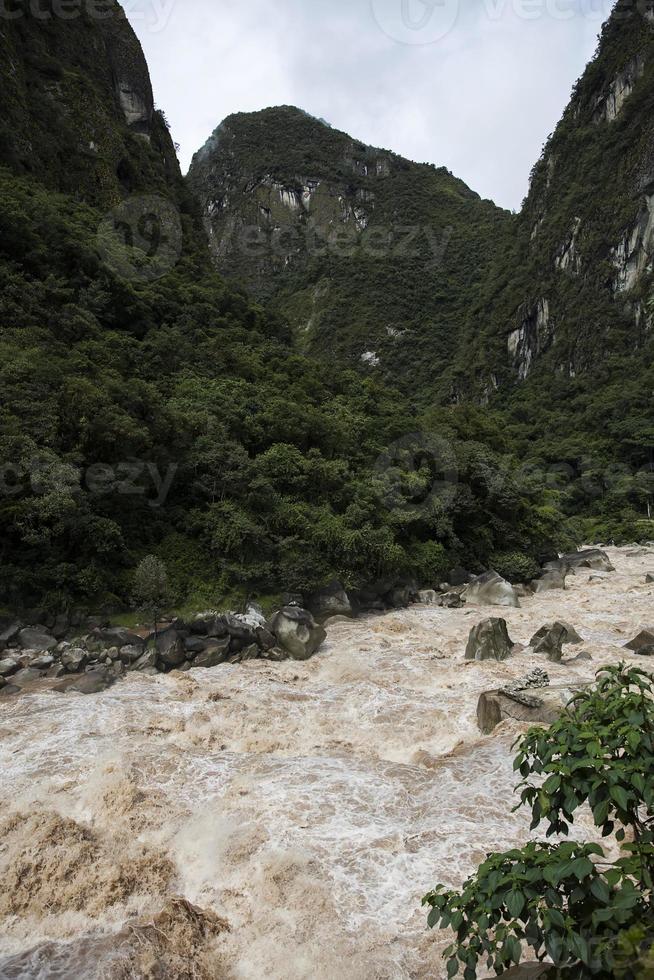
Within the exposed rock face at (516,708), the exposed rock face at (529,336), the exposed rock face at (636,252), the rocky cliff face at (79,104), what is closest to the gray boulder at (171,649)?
the exposed rock face at (516,708)

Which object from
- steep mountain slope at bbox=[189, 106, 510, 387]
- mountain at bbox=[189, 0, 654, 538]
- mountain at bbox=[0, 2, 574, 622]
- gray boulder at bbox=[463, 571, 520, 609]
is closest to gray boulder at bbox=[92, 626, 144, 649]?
mountain at bbox=[0, 2, 574, 622]

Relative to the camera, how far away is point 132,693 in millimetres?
11367

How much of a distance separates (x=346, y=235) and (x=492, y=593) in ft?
398

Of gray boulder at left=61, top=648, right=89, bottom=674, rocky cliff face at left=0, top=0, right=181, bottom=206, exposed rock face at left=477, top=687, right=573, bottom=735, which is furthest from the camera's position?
rocky cliff face at left=0, top=0, right=181, bottom=206

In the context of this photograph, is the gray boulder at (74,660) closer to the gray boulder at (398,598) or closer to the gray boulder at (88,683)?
the gray boulder at (88,683)

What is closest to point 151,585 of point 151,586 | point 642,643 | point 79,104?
point 151,586

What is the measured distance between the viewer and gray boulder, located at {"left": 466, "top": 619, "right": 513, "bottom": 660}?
1299cm

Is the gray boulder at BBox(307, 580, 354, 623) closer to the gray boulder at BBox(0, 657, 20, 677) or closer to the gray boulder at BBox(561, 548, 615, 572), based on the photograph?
the gray boulder at BBox(0, 657, 20, 677)

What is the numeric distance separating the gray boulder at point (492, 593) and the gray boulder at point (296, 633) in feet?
22.6

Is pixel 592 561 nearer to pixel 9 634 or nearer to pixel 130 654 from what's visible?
pixel 130 654

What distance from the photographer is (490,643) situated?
514 inches

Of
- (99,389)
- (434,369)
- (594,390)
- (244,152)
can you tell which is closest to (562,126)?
(434,369)

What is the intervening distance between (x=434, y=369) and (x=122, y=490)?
81.2 meters

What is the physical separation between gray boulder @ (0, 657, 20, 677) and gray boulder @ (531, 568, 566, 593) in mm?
18137
